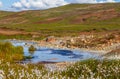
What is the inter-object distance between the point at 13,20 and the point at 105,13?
46.2 m

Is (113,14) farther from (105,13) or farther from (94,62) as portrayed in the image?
(94,62)

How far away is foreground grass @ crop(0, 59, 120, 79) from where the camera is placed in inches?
509

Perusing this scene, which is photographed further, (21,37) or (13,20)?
(13,20)

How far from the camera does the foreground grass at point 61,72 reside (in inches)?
509

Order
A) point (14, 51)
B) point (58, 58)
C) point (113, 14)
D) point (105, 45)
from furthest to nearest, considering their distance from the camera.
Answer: point (113, 14) < point (105, 45) < point (58, 58) < point (14, 51)

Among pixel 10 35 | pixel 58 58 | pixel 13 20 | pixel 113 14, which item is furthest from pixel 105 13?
pixel 58 58

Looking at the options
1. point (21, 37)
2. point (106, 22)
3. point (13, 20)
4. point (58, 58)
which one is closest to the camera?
point (58, 58)

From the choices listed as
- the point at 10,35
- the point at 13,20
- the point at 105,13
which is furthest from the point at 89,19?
the point at 10,35

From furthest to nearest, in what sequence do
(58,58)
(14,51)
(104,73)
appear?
(58,58), (14,51), (104,73)

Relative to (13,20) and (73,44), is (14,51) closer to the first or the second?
(73,44)

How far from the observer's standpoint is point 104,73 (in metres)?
17.5

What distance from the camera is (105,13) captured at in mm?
150750

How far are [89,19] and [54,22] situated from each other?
14.4 metres

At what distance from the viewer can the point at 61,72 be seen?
1819 centimetres
